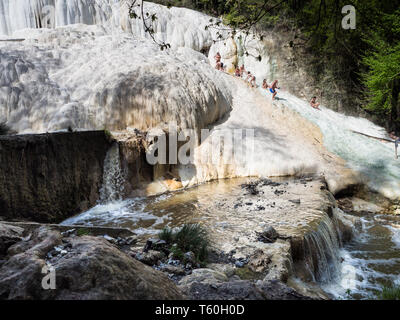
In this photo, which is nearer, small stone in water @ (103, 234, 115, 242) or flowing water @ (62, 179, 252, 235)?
small stone in water @ (103, 234, 115, 242)

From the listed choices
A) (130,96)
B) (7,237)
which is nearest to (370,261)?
(7,237)

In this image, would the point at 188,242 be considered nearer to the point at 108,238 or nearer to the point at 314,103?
the point at 108,238

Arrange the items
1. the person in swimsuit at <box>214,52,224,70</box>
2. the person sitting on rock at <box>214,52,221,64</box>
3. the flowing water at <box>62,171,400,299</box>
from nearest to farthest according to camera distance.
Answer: the flowing water at <box>62,171,400,299</box> < the person in swimsuit at <box>214,52,224,70</box> < the person sitting on rock at <box>214,52,221,64</box>

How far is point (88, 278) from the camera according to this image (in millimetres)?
1577

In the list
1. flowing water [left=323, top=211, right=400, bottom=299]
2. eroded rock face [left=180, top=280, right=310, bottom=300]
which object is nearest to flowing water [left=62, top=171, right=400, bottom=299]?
flowing water [left=323, top=211, right=400, bottom=299]

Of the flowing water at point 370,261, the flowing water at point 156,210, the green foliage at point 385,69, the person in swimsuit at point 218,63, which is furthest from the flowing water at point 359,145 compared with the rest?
the flowing water at point 156,210

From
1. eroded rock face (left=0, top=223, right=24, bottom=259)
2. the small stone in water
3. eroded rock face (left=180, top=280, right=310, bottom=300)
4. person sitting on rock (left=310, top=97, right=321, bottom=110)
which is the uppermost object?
person sitting on rock (left=310, top=97, right=321, bottom=110)

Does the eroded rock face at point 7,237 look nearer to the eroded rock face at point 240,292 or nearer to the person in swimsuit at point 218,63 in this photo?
the eroded rock face at point 240,292

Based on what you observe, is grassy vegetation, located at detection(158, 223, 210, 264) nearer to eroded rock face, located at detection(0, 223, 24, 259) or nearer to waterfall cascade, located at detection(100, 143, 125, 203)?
eroded rock face, located at detection(0, 223, 24, 259)

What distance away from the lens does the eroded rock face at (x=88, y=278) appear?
1.48 m

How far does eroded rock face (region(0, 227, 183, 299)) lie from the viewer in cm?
148

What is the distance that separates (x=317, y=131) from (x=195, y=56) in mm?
6424
